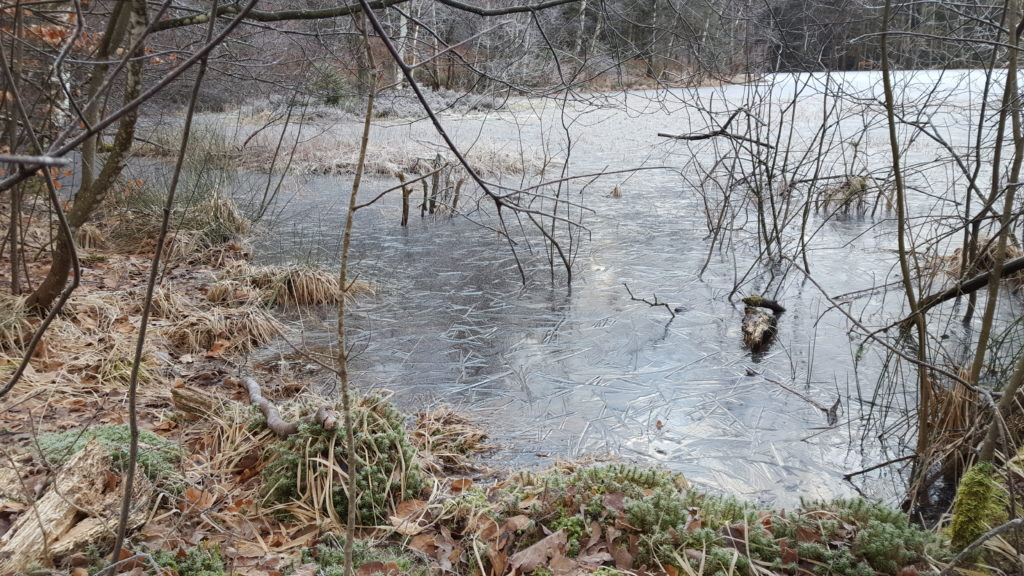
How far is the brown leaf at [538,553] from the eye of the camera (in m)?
2.52

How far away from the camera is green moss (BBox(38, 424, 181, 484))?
2.89m

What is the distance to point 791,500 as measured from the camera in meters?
3.84

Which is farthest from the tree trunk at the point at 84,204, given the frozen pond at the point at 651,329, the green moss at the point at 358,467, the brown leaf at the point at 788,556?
the brown leaf at the point at 788,556

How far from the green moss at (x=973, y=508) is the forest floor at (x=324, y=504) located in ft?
0.30

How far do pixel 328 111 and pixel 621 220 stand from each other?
1009cm

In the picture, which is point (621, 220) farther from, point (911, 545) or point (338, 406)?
point (911, 545)

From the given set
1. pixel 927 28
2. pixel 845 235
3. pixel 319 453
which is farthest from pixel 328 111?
pixel 319 453

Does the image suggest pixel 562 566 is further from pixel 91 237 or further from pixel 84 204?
pixel 91 237

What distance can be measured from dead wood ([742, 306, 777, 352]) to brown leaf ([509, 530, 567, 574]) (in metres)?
3.79

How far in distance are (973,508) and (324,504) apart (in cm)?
245

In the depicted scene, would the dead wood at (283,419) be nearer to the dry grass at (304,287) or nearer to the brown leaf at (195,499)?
the brown leaf at (195,499)

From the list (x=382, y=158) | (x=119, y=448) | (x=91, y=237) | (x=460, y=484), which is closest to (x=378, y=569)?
(x=460, y=484)

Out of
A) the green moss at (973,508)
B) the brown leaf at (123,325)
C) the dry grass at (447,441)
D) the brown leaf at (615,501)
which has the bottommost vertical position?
the dry grass at (447,441)

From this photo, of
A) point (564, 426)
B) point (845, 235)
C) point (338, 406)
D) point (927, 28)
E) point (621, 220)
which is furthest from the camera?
point (621, 220)
